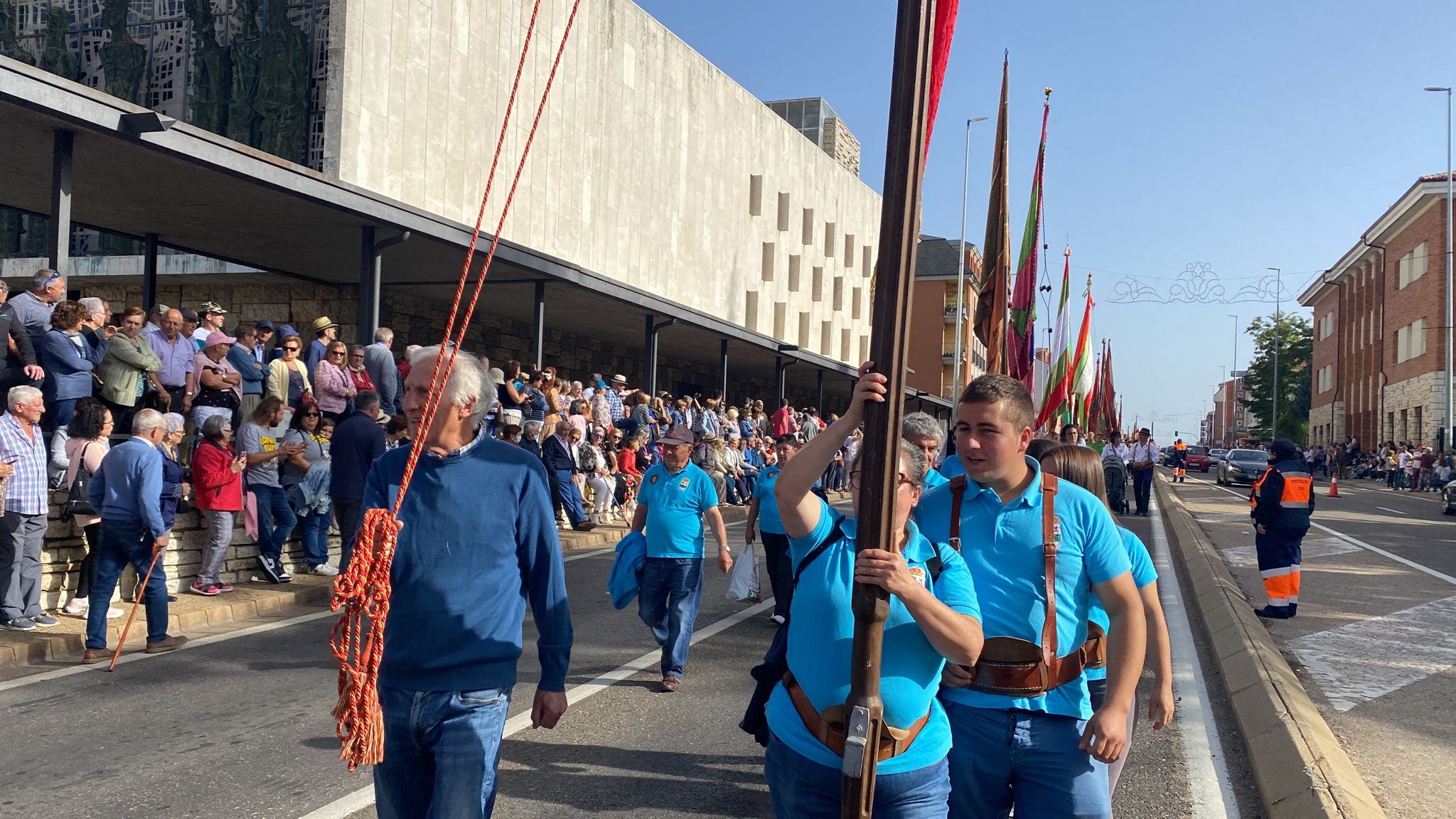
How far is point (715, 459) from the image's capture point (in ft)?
64.7

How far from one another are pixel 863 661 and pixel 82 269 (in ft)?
72.2

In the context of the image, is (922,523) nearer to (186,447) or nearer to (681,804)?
(681,804)

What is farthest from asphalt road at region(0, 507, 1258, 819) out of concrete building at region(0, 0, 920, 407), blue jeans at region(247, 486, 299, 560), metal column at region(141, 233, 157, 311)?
metal column at region(141, 233, 157, 311)

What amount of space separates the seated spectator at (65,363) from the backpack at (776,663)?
792 centimetres

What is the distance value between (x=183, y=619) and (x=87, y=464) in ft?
4.74

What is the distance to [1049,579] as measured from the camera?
10.4 feet

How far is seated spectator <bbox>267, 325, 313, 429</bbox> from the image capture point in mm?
11953

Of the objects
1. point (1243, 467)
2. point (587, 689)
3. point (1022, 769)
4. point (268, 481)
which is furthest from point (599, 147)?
point (1243, 467)

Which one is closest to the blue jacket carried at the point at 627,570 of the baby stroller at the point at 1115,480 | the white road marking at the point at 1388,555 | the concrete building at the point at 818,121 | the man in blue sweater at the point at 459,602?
the man in blue sweater at the point at 459,602

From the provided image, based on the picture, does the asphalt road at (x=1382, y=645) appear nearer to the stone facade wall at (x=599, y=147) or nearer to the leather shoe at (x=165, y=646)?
the leather shoe at (x=165, y=646)

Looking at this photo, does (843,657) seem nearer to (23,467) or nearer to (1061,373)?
(23,467)

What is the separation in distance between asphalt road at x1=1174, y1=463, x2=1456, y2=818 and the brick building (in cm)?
3206

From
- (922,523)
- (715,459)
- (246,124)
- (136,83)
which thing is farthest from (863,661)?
(136,83)

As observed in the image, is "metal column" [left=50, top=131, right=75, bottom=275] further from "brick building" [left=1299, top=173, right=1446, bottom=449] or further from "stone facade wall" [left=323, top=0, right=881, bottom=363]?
"brick building" [left=1299, top=173, right=1446, bottom=449]
